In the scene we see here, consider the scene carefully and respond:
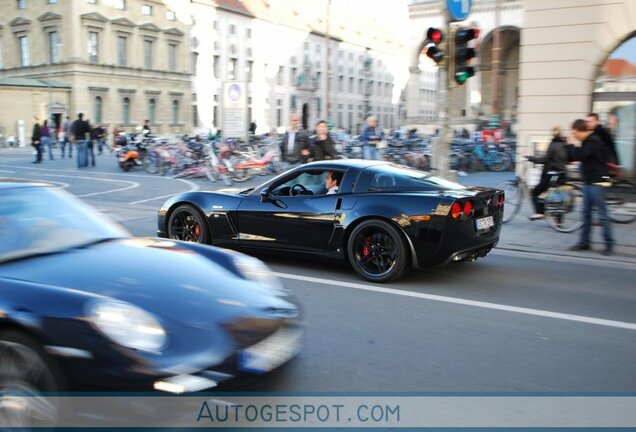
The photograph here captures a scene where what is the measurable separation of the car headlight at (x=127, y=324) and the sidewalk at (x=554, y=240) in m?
7.00

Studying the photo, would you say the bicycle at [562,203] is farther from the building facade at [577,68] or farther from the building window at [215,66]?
the building window at [215,66]

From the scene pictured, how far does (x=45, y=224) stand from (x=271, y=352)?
1.74 metres

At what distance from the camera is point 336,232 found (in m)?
6.86

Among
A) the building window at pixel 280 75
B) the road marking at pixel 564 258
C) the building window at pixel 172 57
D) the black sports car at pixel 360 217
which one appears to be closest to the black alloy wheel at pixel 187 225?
the black sports car at pixel 360 217

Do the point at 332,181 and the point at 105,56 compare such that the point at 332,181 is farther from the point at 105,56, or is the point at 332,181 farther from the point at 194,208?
the point at 105,56

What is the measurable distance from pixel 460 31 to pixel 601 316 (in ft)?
19.0

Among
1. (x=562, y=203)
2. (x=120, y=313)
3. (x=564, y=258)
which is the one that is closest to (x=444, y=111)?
(x=562, y=203)

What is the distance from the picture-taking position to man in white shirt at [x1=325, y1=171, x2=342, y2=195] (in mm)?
7086

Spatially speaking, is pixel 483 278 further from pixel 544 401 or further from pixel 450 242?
pixel 544 401

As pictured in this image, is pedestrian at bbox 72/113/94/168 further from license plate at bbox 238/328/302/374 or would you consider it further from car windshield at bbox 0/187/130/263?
license plate at bbox 238/328/302/374

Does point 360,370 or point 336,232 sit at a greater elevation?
point 336,232

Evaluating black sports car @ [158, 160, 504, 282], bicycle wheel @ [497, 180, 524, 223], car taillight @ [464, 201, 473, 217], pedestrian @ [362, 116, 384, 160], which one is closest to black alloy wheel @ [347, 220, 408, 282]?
black sports car @ [158, 160, 504, 282]

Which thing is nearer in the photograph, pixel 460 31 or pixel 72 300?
pixel 72 300

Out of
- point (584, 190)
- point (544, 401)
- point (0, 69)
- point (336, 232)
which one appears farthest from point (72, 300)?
point (0, 69)
